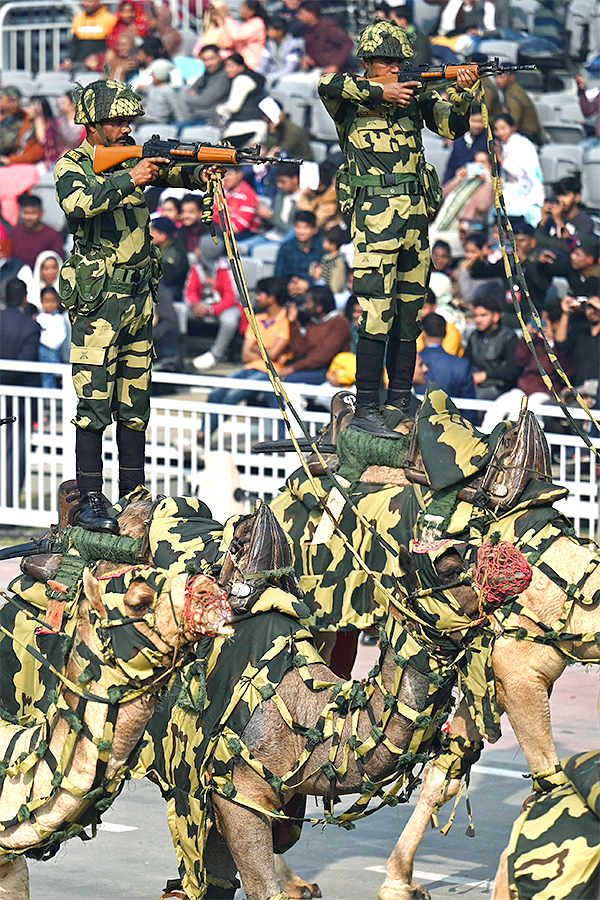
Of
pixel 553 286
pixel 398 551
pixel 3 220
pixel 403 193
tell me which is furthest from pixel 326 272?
pixel 398 551

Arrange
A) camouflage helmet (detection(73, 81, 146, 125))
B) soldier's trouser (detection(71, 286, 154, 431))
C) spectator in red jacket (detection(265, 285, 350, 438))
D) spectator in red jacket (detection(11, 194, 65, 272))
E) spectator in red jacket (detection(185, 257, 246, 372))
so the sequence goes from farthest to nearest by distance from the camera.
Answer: spectator in red jacket (detection(11, 194, 65, 272)), spectator in red jacket (detection(185, 257, 246, 372)), spectator in red jacket (detection(265, 285, 350, 438)), soldier's trouser (detection(71, 286, 154, 431)), camouflage helmet (detection(73, 81, 146, 125))

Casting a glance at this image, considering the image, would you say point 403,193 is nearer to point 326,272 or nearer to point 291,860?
point 291,860

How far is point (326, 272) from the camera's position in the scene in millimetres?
18188

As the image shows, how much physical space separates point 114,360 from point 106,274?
442 millimetres

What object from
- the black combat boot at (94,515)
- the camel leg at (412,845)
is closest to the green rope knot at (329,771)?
the black combat boot at (94,515)

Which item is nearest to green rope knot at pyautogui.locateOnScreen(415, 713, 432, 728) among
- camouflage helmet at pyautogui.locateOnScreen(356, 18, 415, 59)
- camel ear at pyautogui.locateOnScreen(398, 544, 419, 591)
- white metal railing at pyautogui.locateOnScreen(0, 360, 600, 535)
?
camel ear at pyautogui.locateOnScreen(398, 544, 419, 591)

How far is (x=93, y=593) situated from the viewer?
267 inches

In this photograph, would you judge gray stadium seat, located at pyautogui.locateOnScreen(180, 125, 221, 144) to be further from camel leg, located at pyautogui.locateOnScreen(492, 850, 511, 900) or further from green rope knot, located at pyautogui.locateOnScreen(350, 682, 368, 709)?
camel leg, located at pyautogui.locateOnScreen(492, 850, 511, 900)

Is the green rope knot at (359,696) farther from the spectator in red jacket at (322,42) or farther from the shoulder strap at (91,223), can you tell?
the spectator in red jacket at (322,42)

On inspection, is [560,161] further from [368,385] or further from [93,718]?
[93,718]

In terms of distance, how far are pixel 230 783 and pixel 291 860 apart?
269 centimetres

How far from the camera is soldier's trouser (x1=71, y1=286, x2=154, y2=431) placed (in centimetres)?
893

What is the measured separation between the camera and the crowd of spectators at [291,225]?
1678cm

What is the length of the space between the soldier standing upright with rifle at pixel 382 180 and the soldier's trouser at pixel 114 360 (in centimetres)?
120
